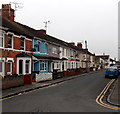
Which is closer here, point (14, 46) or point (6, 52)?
point (6, 52)

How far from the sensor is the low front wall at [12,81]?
719 inches

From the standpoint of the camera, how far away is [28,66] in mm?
24469

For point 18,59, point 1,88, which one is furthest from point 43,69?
point 1,88

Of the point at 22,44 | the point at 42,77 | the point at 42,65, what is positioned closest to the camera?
the point at 22,44

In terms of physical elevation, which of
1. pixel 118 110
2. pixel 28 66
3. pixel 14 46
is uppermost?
pixel 14 46

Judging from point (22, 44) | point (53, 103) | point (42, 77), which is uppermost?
point (22, 44)

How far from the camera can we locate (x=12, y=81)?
1953 cm

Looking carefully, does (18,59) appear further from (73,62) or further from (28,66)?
(73,62)

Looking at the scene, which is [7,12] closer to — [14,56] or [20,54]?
[20,54]

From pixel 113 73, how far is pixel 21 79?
57.2 ft

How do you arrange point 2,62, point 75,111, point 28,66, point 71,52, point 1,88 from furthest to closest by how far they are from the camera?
1. point 71,52
2. point 28,66
3. point 2,62
4. point 1,88
5. point 75,111

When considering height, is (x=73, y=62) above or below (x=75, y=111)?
above

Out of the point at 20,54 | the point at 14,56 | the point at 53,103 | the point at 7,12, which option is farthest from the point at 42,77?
A: the point at 53,103

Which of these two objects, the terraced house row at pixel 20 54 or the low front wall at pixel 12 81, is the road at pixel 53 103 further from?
the terraced house row at pixel 20 54
